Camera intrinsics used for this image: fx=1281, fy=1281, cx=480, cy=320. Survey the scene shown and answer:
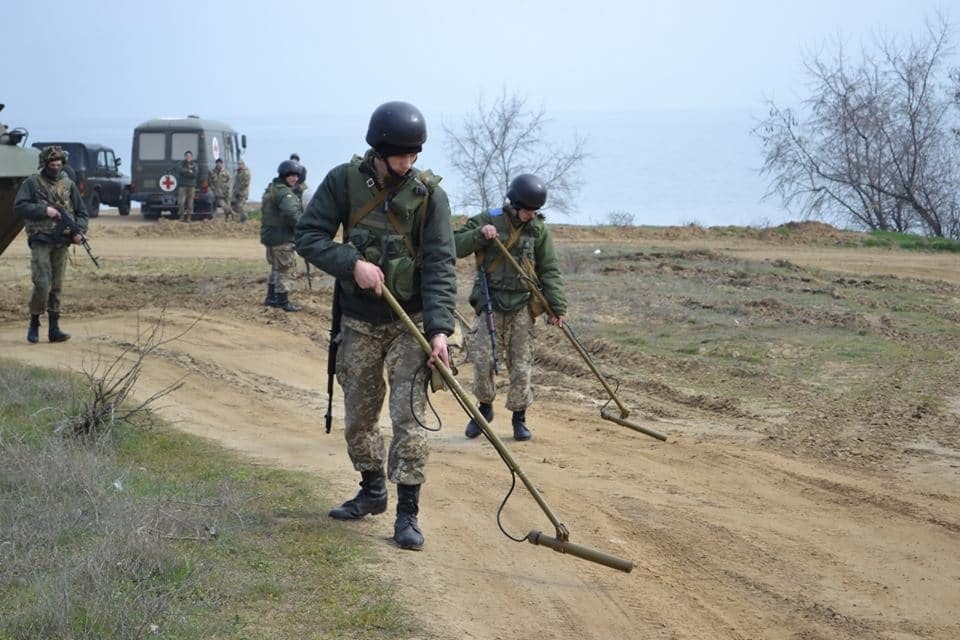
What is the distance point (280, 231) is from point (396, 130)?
32.1ft

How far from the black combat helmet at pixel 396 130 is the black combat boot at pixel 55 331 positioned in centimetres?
756

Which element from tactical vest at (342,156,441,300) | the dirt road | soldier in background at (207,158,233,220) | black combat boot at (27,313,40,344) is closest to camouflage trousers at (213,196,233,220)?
soldier in background at (207,158,233,220)

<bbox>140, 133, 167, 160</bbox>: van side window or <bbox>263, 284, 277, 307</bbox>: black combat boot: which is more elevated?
<bbox>140, 133, 167, 160</bbox>: van side window

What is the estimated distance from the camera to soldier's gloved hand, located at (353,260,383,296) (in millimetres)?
6211

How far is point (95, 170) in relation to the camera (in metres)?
33.2

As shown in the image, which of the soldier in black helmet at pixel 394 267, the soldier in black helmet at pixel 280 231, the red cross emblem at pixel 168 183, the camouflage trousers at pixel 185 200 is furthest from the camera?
the red cross emblem at pixel 168 183

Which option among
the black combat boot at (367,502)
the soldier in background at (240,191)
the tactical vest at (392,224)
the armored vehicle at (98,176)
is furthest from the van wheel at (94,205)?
the tactical vest at (392,224)

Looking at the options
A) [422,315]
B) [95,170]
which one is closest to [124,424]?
[422,315]

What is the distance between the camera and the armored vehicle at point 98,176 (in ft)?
106

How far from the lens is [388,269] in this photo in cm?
652

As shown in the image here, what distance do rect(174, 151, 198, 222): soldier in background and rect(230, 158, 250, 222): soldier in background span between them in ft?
3.25

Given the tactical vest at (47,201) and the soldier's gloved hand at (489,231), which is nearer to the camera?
the soldier's gloved hand at (489,231)

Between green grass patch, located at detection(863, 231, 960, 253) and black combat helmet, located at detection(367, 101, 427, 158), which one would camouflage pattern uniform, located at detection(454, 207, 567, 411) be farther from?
green grass patch, located at detection(863, 231, 960, 253)

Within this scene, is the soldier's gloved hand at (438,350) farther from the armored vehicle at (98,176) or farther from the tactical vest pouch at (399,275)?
the armored vehicle at (98,176)
